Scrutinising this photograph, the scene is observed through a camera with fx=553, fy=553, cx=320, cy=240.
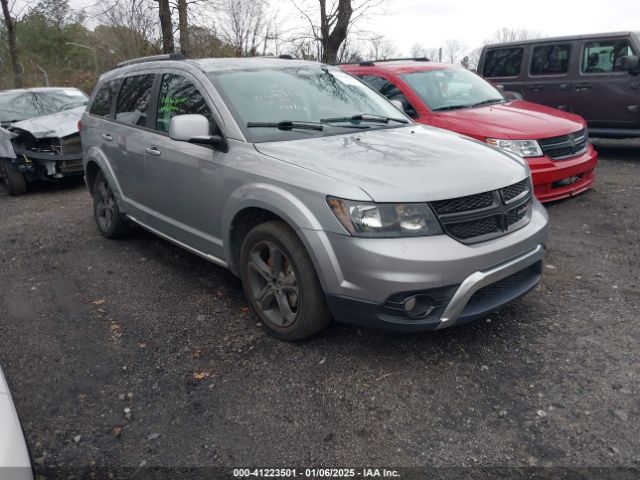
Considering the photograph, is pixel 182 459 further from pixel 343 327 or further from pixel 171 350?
pixel 343 327

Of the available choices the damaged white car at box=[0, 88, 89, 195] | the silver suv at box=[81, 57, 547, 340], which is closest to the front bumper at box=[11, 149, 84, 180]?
the damaged white car at box=[0, 88, 89, 195]

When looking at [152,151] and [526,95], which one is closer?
[152,151]

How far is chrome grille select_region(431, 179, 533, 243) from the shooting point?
2982 mm

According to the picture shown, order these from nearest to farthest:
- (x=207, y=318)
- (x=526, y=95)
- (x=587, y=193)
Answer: (x=207, y=318)
(x=587, y=193)
(x=526, y=95)

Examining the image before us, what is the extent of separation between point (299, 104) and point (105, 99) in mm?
2549

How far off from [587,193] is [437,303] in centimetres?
461

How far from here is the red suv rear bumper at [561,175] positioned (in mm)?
5750

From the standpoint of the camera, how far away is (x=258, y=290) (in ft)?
11.9

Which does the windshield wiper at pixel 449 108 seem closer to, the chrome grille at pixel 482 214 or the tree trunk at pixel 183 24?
the chrome grille at pixel 482 214

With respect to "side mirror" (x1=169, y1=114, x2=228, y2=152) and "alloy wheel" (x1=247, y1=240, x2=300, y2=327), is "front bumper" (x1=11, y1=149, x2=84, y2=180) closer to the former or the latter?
"side mirror" (x1=169, y1=114, x2=228, y2=152)

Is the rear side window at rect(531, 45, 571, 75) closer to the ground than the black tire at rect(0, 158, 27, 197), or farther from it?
farther from it

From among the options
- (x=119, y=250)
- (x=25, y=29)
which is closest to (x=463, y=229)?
(x=119, y=250)

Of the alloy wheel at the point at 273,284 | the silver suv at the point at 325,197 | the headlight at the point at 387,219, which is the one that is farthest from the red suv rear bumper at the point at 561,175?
the alloy wheel at the point at 273,284

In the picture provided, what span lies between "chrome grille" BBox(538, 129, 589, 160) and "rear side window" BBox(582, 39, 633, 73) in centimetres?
299
